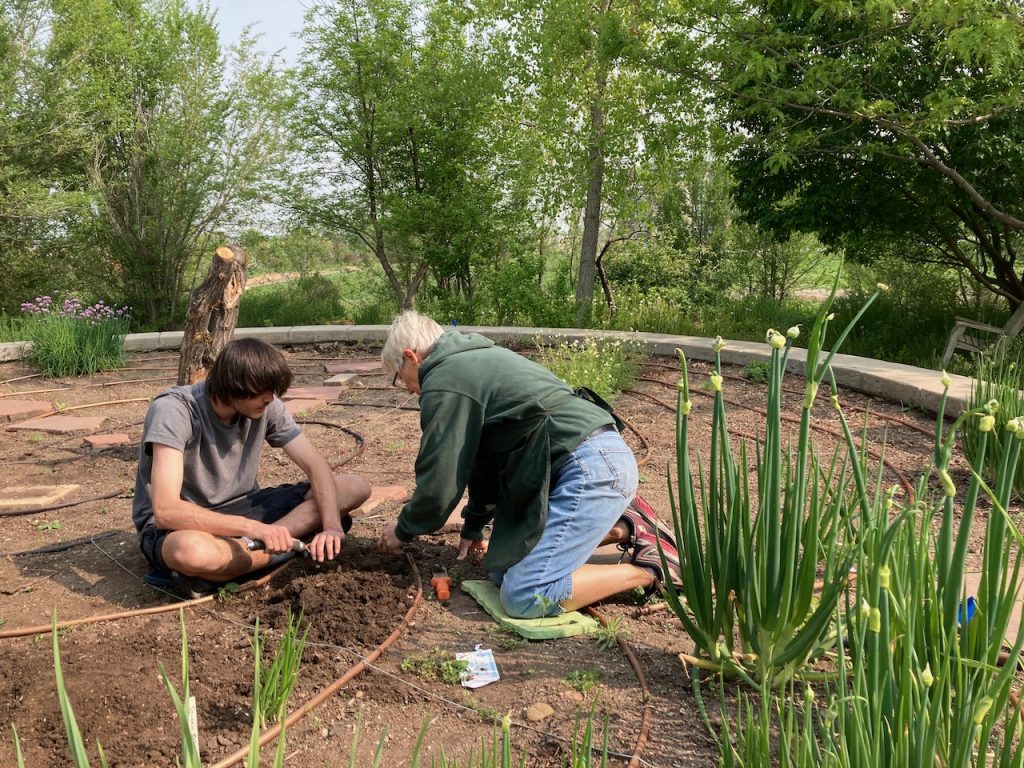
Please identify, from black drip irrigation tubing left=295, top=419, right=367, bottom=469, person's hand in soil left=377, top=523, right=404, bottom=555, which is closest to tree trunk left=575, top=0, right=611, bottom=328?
black drip irrigation tubing left=295, top=419, right=367, bottom=469

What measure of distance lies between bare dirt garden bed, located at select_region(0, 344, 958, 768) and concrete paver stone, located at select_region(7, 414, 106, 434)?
1182 mm

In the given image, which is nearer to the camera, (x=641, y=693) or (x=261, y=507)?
(x=641, y=693)

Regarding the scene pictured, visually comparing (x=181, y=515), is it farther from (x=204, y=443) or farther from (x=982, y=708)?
(x=982, y=708)

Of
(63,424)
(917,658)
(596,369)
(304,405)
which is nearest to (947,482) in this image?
(917,658)

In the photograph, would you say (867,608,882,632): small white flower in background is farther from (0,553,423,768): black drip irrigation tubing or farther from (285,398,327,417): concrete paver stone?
(285,398,327,417): concrete paver stone

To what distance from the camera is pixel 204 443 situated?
301cm

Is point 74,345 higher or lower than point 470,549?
higher

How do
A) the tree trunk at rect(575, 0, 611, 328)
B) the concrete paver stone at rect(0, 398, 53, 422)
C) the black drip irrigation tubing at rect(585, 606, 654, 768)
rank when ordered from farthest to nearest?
the tree trunk at rect(575, 0, 611, 328) < the concrete paver stone at rect(0, 398, 53, 422) < the black drip irrigation tubing at rect(585, 606, 654, 768)

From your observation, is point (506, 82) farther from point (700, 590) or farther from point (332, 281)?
point (700, 590)

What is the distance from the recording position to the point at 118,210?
1242cm

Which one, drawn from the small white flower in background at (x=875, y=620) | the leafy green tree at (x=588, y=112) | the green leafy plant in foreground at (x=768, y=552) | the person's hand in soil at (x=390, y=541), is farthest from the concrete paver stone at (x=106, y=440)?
the leafy green tree at (x=588, y=112)

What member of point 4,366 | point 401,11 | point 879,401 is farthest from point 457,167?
point 879,401

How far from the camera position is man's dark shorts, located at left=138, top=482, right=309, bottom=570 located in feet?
9.73

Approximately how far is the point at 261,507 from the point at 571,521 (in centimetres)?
124
